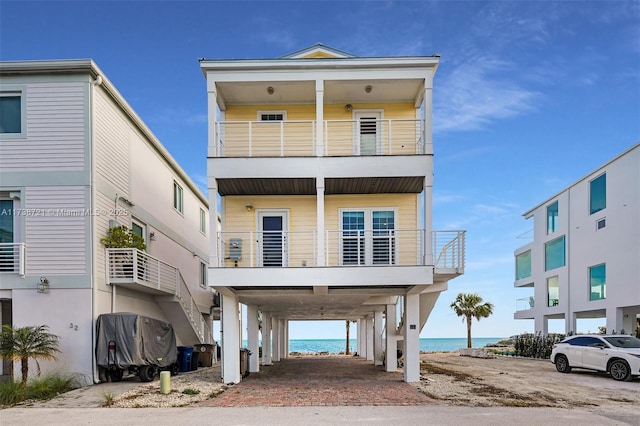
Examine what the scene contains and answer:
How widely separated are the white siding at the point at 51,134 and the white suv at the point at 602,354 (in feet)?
58.8

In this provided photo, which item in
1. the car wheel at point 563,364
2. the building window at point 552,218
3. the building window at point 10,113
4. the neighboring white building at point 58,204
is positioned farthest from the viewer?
the building window at point 552,218

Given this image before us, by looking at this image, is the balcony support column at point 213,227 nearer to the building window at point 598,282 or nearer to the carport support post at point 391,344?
the carport support post at point 391,344

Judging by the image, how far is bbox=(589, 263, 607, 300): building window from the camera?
93.9 ft

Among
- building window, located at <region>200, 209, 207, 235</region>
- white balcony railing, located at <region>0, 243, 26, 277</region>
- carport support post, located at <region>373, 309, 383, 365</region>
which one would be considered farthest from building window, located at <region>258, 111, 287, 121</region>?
building window, located at <region>200, 209, 207, 235</region>

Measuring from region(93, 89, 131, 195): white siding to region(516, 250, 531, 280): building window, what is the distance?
103 ft

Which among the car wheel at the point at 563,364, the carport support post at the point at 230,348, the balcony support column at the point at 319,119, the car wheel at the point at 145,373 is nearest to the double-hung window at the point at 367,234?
the balcony support column at the point at 319,119

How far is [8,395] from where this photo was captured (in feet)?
42.1

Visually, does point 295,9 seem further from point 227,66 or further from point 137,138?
point 137,138

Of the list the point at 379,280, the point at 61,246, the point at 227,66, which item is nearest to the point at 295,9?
the point at 227,66

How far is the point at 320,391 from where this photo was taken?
14.1 metres

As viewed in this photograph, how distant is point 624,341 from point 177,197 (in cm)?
2001

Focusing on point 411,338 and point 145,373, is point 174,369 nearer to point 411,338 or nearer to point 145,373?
point 145,373

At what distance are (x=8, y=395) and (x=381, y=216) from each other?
11560 mm

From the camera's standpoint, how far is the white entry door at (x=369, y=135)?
1808 cm
